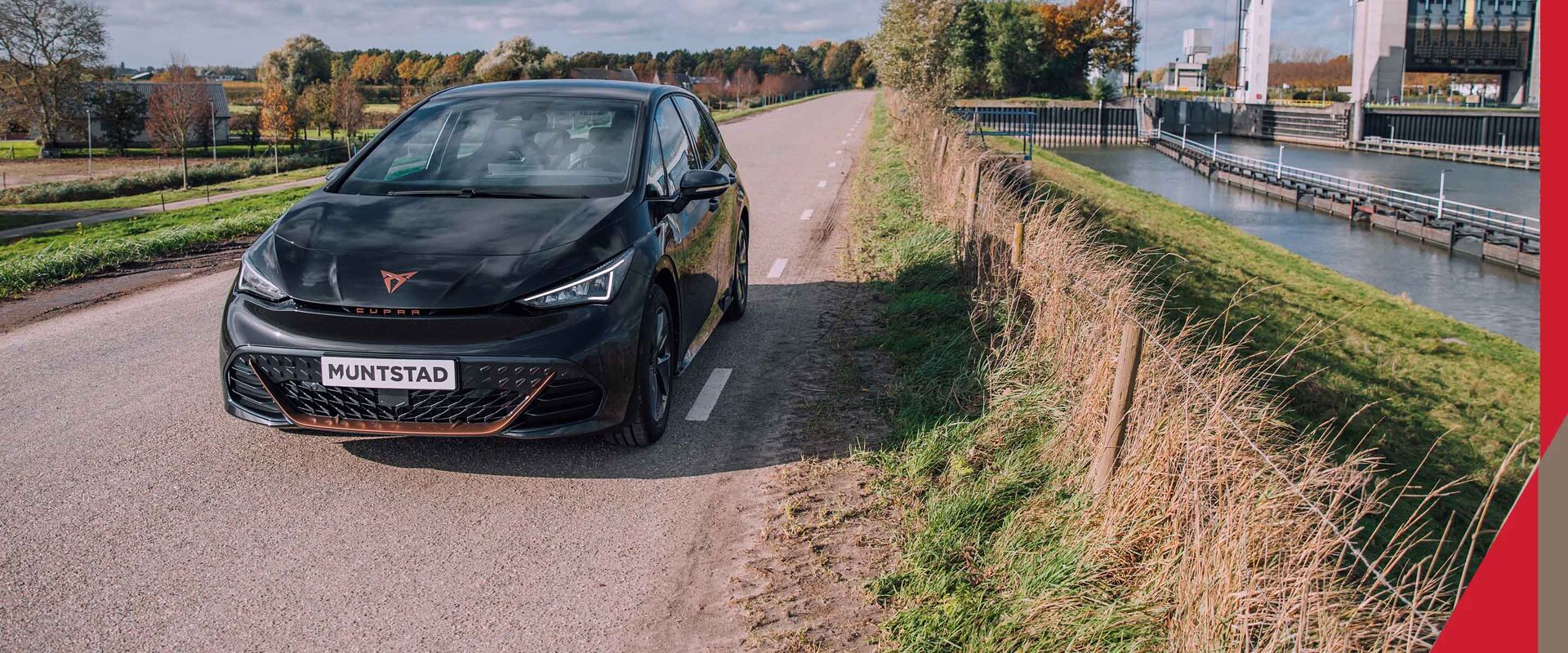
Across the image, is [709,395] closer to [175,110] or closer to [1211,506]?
[1211,506]

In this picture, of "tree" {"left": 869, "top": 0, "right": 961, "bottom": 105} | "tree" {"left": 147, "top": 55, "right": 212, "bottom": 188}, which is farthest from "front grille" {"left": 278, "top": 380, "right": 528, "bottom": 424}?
"tree" {"left": 147, "top": 55, "right": 212, "bottom": 188}

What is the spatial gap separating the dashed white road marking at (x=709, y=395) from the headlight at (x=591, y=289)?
3.98 ft

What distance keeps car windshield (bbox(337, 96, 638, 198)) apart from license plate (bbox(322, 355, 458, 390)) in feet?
4.28

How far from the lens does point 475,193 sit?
5.57m

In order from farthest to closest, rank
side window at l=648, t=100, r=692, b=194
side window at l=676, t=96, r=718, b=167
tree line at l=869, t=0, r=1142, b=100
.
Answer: tree line at l=869, t=0, r=1142, b=100
side window at l=676, t=96, r=718, b=167
side window at l=648, t=100, r=692, b=194

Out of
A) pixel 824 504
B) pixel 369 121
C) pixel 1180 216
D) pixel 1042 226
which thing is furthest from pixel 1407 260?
pixel 369 121

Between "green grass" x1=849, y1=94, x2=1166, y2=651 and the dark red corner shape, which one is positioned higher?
the dark red corner shape

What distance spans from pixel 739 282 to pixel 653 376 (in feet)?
9.72

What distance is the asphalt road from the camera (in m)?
3.69

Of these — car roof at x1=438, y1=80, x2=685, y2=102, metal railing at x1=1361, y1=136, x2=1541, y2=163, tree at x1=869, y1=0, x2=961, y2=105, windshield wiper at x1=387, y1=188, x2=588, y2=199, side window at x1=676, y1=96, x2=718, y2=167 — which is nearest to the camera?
windshield wiper at x1=387, y1=188, x2=588, y2=199

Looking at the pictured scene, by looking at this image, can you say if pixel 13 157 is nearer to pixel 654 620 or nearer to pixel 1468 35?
pixel 654 620

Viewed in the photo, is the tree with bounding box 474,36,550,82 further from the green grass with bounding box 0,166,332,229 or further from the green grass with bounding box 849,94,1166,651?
the green grass with bounding box 849,94,1166,651

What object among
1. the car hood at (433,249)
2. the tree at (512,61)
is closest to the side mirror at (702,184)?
the car hood at (433,249)

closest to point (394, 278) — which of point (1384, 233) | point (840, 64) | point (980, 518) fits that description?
point (980, 518)
